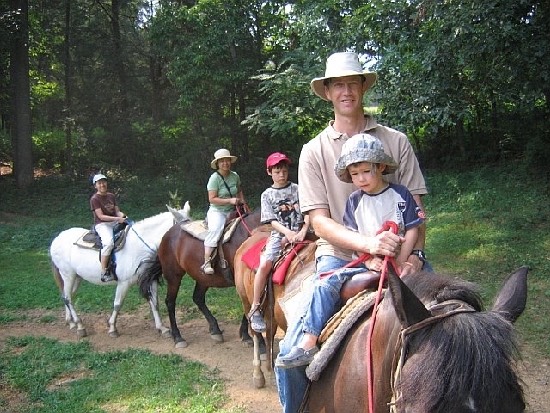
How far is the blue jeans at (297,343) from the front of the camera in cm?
245

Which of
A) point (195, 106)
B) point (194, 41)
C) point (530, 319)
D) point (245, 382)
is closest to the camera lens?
point (245, 382)

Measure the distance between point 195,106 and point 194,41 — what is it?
2782 millimetres

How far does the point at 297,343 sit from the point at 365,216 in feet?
2.23

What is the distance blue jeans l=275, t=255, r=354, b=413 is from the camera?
8.04 ft

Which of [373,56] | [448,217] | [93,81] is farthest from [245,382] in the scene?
[93,81]

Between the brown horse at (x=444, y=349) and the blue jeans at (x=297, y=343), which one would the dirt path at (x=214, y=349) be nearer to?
the blue jeans at (x=297, y=343)

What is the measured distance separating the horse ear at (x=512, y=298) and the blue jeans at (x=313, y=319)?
59cm

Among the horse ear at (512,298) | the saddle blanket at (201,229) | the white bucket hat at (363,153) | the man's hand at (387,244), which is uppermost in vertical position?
the white bucket hat at (363,153)

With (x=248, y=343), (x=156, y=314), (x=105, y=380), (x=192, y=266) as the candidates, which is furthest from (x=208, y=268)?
(x=105, y=380)

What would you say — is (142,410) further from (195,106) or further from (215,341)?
(195,106)

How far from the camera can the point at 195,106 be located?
18031 millimetres

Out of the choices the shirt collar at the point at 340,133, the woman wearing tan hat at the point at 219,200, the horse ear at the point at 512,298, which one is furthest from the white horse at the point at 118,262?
the horse ear at the point at 512,298

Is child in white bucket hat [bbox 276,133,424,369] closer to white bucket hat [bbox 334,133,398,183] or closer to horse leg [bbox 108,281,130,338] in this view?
white bucket hat [bbox 334,133,398,183]

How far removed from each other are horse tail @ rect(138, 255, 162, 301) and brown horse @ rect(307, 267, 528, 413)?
5.30 metres
